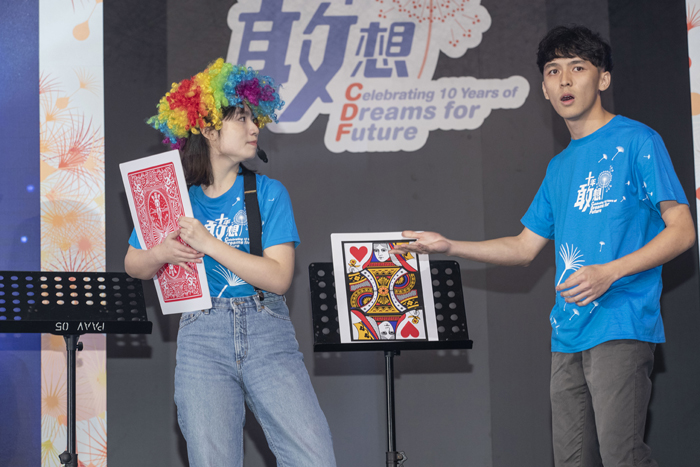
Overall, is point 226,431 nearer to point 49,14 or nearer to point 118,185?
point 118,185

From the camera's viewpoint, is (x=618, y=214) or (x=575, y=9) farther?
(x=575, y=9)

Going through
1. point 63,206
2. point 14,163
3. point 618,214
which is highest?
point 14,163

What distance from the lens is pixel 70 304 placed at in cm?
268

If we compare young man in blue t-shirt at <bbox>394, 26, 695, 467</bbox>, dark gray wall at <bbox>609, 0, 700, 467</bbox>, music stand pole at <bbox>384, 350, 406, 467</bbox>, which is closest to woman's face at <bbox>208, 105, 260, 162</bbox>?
music stand pole at <bbox>384, 350, 406, 467</bbox>

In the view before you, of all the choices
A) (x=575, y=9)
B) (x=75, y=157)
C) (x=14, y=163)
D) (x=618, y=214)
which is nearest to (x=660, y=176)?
(x=618, y=214)

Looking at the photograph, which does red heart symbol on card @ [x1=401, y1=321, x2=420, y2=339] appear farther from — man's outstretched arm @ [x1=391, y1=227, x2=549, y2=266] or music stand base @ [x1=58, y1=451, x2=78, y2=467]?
music stand base @ [x1=58, y1=451, x2=78, y2=467]

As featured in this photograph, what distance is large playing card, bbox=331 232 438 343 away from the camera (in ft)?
8.62

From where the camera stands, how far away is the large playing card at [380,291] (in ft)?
8.62

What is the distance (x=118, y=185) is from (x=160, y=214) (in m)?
1.29

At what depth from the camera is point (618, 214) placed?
2098 millimetres

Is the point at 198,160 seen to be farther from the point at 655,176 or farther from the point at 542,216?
the point at 655,176

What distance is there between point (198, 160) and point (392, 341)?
1.11 metres

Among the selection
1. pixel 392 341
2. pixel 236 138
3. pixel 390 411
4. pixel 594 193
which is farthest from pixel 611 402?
pixel 236 138

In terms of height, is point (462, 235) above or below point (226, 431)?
above
